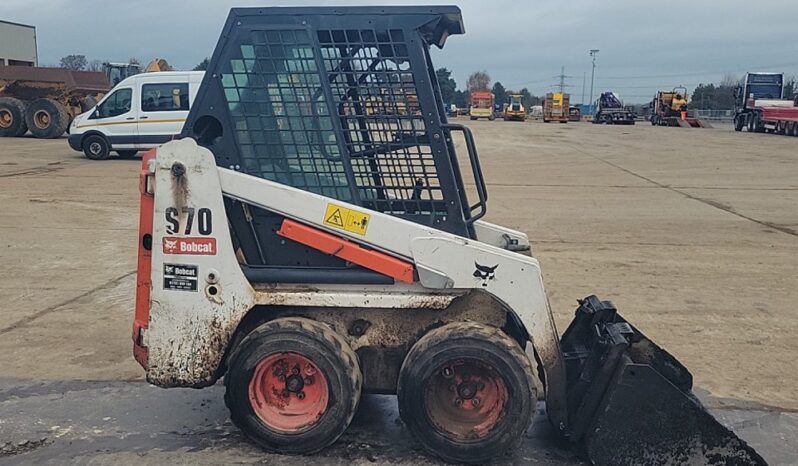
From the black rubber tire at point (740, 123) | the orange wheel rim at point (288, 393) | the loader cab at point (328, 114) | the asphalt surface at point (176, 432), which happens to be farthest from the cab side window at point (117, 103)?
the black rubber tire at point (740, 123)

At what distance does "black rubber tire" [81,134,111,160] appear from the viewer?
20672 mm

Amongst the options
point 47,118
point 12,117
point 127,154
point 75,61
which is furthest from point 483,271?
point 75,61

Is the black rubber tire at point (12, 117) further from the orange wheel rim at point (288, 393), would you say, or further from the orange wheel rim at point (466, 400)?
the orange wheel rim at point (466, 400)

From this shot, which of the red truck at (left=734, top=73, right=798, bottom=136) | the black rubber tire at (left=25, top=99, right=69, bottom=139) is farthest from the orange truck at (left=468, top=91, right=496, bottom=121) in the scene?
the black rubber tire at (left=25, top=99, right=69, bottom=139)

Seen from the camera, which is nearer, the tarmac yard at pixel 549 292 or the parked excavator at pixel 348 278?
the parked excavator at pixel 348 278

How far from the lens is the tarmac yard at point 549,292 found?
4.31 metres

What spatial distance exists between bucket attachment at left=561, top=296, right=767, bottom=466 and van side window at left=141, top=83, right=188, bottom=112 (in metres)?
17.2

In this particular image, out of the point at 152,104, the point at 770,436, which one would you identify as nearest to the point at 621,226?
the point at 770,436

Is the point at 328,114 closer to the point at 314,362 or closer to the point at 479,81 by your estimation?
the point at 314,362

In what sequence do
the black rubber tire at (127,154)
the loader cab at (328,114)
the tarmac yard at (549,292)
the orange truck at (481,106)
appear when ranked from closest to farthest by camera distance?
the loader cab at (328,114) → the tarmac yard at (549,292) → the black rubber tire at (127,154) → the orange truck at (481,106)

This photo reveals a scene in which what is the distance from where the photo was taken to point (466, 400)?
3996 millimetres

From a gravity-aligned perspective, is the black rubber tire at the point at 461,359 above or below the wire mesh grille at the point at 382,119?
below

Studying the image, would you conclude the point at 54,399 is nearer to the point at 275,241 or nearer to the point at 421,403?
the point at 275,241

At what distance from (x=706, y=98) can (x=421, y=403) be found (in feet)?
316
